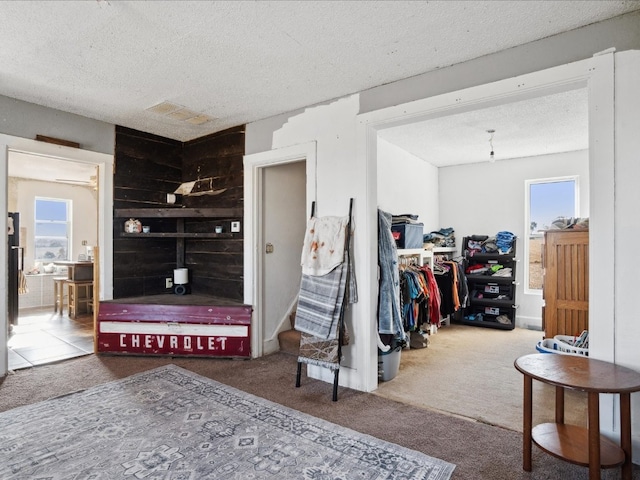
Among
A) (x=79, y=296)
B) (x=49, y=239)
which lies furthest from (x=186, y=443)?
(x=49, y=239)

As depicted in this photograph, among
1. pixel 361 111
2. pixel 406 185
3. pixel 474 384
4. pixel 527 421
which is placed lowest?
pixel 474 384

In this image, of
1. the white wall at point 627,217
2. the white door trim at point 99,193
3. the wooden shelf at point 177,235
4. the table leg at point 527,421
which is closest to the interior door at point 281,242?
the wooden shelf at point 177,235

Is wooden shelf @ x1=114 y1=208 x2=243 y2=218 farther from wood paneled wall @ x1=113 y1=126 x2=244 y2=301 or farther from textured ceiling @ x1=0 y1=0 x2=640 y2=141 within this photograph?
textured ceiling @ x1=0 y1=0 x2=640 y2=141

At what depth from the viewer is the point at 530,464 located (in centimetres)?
199

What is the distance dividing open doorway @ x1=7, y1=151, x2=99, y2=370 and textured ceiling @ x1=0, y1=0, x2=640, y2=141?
8.53 ft

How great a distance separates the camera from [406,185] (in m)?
5.46

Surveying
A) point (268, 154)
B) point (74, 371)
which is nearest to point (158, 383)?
point (74, 371)

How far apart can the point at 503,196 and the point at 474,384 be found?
11.7 feet

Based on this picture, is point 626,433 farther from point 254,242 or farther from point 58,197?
point 58,197

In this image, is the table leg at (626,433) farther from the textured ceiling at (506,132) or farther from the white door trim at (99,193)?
the white door trim at (99,193)

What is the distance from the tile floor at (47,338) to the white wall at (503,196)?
18.1 ft

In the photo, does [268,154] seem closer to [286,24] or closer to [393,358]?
[286,24]

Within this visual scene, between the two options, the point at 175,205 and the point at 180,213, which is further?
the point at 175,205

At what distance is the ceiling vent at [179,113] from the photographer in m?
3.59
